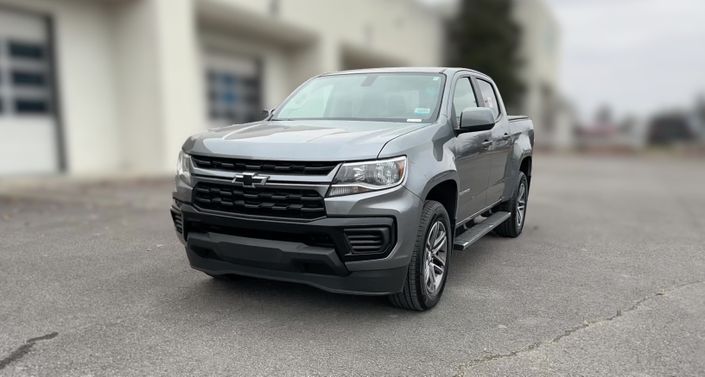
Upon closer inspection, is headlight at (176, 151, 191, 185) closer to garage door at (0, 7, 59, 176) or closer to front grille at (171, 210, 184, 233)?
front grille at (171, 210, 184, 233)

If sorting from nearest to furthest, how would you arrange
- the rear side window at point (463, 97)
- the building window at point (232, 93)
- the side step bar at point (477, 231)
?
the side step bar at point (477, 231) → the rear side window at point (463, 97) → the building window at point (232, 93)

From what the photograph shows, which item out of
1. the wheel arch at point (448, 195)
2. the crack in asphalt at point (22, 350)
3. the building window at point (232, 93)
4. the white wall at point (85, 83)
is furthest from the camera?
the building window at point (232, 93)

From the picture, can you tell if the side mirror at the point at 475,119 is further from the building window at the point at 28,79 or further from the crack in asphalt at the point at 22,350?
the building window at the point at 28,79

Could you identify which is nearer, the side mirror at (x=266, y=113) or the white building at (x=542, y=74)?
the side mirror at (x=266, y=113)

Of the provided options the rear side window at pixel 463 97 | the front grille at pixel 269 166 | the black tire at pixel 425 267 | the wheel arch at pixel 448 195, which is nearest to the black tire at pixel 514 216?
the rear side window at pixel 463 97

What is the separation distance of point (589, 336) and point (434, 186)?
4.81 feet

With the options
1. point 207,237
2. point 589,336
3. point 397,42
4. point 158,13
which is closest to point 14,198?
point 158,13

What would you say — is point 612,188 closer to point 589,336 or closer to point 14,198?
point 589,336

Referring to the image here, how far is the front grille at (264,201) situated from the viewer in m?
3.82

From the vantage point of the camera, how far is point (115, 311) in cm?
429

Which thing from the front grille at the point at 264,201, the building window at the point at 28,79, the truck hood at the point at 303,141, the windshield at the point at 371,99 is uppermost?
the building window at the point at 28,79

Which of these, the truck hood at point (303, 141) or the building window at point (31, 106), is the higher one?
the building window at point (31, 106)

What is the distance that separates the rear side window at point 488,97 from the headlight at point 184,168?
3052 mm

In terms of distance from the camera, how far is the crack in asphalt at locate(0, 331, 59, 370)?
3.42m
